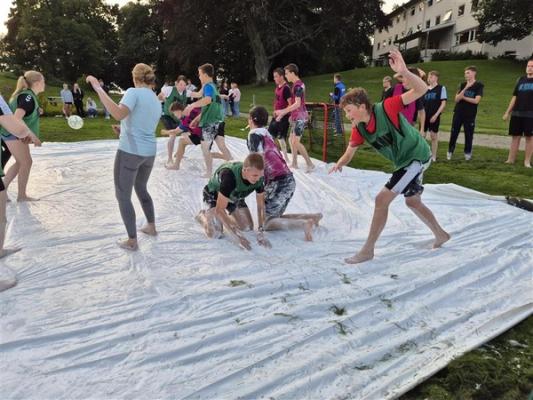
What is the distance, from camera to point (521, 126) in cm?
822

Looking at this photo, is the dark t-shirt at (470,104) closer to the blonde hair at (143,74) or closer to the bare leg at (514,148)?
the bare leg at (514,148)

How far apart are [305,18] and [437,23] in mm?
27911

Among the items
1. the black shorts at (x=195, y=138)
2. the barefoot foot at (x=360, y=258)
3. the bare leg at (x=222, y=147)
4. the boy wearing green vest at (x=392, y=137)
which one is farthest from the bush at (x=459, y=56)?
the barefoot foot at (x=360, y=258)

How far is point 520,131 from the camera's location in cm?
827

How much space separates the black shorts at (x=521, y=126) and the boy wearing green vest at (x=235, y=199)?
6.24 m

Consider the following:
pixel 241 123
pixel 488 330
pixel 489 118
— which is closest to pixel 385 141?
pixel 488 330

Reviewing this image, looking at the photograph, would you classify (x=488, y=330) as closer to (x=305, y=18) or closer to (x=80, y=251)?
(x=80, y=251)

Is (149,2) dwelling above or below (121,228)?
above

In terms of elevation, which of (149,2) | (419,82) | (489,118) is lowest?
(489,118)

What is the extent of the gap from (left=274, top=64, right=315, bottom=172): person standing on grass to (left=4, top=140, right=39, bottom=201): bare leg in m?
3.78

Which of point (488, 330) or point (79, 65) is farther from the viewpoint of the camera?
point (79, 65)

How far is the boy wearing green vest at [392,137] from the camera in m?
3.58

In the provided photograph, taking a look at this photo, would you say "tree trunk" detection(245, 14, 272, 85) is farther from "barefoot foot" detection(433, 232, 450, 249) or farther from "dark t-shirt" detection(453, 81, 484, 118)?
"barefoot foot" detection(433, 232, 450, 249)

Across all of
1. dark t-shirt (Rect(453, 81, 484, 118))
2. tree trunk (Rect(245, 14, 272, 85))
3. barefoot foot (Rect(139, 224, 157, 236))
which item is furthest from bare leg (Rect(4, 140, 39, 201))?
tree trunk (Rect(245, 14, 272, 85))
